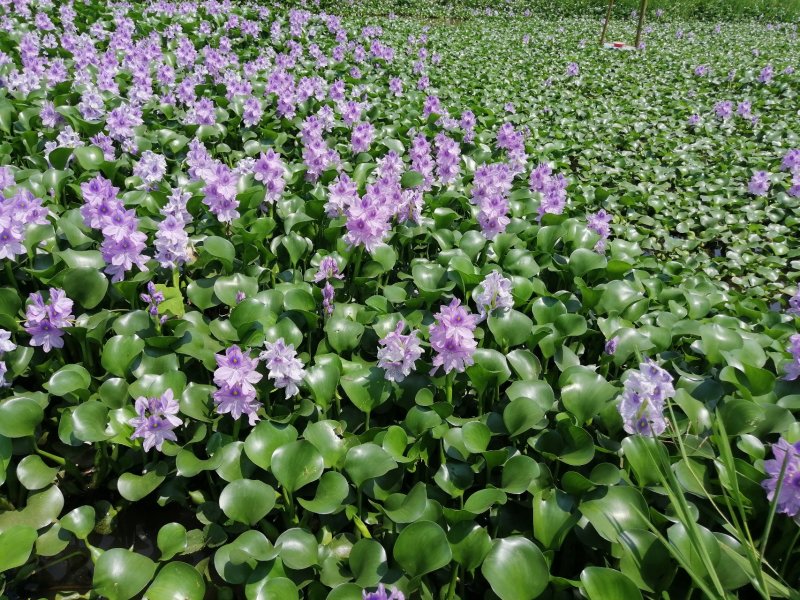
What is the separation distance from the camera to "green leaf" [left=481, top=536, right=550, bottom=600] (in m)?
1.45

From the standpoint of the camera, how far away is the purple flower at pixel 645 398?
176cm

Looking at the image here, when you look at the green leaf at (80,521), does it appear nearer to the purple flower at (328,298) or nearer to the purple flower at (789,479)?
the purple flower at (328,298)

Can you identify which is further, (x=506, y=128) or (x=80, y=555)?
(x=506, y=128)

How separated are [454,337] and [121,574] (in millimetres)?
1197

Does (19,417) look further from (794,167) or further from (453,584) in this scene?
(794,167)

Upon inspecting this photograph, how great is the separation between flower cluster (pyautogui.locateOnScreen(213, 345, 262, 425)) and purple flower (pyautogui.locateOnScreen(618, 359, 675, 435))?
120 cm

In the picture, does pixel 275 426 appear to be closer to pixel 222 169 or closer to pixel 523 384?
pixel 523 384

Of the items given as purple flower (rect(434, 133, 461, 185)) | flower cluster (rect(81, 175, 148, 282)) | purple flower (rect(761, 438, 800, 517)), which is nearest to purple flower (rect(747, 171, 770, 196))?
purple flower (rect(434, 133, 461, 185))

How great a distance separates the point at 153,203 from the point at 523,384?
6.82 feet

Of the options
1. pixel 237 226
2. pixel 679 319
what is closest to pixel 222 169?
pixel 237 226

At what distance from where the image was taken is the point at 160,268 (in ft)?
8.66

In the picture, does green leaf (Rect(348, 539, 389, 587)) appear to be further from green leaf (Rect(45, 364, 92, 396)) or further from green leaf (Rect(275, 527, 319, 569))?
green leaf (Rect(45, 364, 92, 396))

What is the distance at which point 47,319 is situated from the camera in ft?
6.73

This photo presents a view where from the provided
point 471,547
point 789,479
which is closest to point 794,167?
point 789,479
